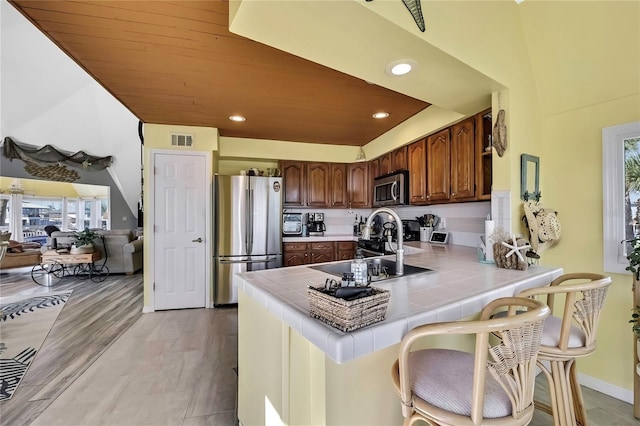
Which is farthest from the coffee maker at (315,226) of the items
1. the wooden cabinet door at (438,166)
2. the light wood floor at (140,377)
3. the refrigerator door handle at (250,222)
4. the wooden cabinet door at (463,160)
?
the wooden cabinet door at (463,160)

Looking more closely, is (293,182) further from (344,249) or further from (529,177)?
(529,177)

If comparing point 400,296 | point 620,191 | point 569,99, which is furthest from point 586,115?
point 400,296

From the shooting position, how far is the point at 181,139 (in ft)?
12.1

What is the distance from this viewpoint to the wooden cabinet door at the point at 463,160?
2469mm

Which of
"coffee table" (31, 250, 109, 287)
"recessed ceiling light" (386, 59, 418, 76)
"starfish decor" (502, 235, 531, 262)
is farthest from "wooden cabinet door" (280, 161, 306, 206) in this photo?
"coffee table" (31, 250, 109, 287)

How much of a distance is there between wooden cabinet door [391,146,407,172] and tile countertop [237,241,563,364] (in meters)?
1.89

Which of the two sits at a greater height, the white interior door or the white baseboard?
the white interior door

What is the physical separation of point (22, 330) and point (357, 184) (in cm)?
458

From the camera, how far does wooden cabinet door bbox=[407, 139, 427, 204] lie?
3145 mm

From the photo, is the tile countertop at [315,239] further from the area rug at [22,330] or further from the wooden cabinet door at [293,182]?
the area rug at [22,330]

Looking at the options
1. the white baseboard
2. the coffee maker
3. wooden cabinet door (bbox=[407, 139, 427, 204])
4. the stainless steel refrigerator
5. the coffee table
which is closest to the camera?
the white baseboard

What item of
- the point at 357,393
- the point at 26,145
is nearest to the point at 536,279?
the point at 357,393

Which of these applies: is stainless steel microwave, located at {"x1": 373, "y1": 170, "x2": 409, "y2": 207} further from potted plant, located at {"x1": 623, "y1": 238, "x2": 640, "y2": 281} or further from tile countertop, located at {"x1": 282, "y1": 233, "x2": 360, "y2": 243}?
potted plant, located at {"x1": 623, "y1": 238, "x2": 640, "y2": 281}

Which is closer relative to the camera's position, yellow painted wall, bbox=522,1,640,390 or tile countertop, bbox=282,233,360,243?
yellow painted wall, bbox=522,1,640,390
